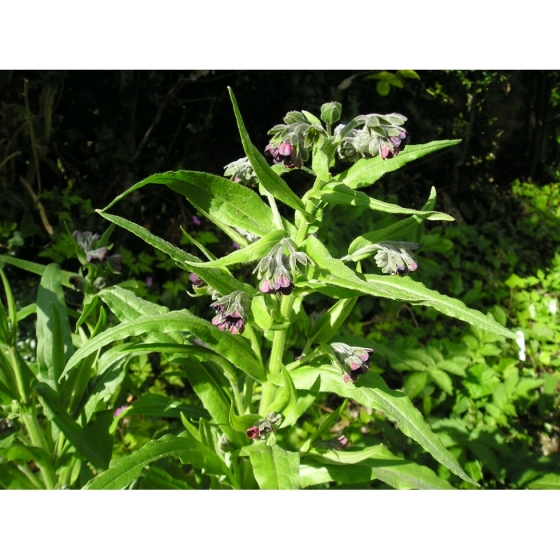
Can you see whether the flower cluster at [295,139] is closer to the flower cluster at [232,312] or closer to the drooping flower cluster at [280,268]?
the drooping flower cluster at [280,268]

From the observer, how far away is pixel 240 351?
132 centimetres

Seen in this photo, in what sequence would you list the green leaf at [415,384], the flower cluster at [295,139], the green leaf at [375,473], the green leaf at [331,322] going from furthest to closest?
the green leaf at [415,384] → the green leaf at [375,473] → the green leaf at [331,322] → the flower cluster at [295,139]

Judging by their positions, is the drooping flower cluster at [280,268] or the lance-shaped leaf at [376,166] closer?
the drooping flower cluster at [280,268]

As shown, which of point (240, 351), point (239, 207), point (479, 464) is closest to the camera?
point (239, 207)

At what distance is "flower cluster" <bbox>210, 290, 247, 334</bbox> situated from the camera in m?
1.20

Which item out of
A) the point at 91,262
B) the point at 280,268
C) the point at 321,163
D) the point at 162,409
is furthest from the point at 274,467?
the point at 91,262

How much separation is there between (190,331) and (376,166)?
1.88 feet

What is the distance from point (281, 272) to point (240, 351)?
0.33 meters

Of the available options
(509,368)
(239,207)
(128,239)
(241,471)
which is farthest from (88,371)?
(509,368)

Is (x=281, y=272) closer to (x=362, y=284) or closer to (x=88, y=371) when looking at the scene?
(x=362, y=284)

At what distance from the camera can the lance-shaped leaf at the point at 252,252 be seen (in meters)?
1.09

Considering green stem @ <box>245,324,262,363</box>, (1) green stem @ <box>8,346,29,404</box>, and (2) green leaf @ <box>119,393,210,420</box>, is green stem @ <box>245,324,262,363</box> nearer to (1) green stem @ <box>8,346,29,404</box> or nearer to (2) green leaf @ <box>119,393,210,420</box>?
(2) green leaf @ <box>119,393,210,420</box>

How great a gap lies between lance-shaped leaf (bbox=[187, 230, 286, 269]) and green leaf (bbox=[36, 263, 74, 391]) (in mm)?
696

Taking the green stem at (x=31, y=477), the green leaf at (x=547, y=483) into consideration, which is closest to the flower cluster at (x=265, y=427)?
the green stem at (x=31, y=477)
